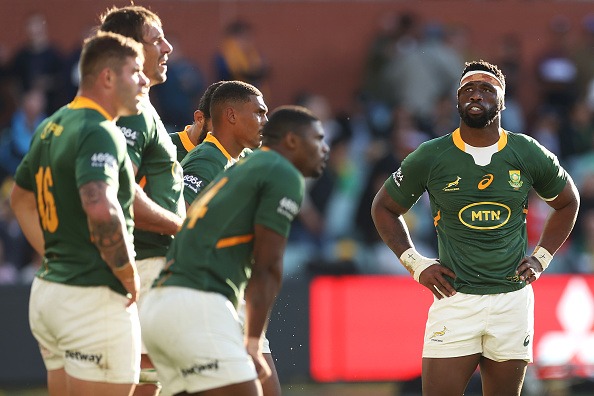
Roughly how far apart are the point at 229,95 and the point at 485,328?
97.6 inches

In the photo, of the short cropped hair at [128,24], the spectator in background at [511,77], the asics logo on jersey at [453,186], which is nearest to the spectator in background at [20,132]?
the spectator in background at [511,77]

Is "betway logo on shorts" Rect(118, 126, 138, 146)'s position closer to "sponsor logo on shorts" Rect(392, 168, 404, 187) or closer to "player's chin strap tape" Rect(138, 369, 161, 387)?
"player's chin strap tape" Rect(138, 369, 161, 387)

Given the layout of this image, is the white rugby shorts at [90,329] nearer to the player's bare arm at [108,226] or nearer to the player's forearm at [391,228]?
the player's bare arm at [108,226]

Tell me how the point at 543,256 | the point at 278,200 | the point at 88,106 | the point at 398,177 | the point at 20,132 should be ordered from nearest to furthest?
the point at 278,200 < the point at 88,106 < the point at 543,256 < the point at 398,177 < the point at 20,132

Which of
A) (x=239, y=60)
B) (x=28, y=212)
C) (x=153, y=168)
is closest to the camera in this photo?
(x=28, y=212)

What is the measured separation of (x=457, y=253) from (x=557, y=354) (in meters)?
5.25

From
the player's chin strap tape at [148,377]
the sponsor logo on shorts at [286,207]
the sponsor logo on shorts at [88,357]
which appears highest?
the sponsor logo on shorts at [286,207]

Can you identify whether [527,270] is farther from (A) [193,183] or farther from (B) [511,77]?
(B) [511,77]

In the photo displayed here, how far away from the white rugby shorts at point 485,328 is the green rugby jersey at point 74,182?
2.46 m

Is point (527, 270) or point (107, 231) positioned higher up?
point (107, 231)

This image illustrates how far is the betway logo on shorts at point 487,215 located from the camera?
21.2ft

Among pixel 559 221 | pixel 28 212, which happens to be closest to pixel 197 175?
pixel 28 212

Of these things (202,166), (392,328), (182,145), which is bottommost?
(392,328)

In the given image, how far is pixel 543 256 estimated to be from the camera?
6.75 metres
